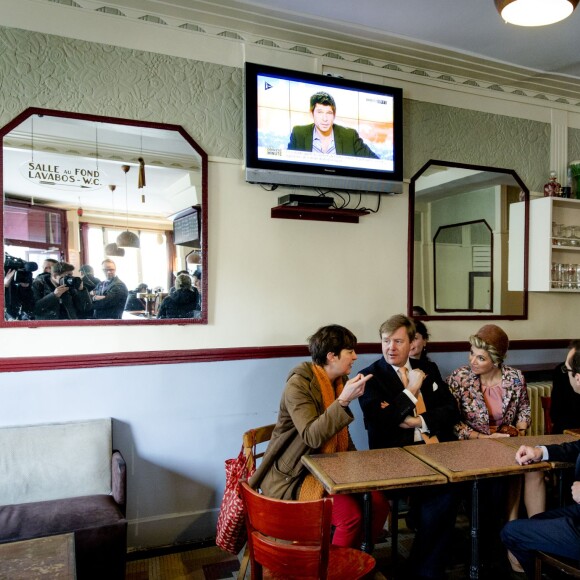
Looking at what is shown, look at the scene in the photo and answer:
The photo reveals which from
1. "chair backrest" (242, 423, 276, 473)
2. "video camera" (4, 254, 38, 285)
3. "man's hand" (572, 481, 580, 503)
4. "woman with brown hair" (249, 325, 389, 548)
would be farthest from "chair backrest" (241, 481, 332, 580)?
"video camera" (4, 254, 38, 285)

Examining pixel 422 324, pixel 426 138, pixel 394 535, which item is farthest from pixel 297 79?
pixel 394 535

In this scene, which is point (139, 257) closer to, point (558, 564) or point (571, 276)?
point (558, 564)

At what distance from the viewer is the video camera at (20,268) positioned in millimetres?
2756

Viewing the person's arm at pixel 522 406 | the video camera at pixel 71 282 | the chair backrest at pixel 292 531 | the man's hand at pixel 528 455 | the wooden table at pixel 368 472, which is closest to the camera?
the chair backrest at pixel 292 531

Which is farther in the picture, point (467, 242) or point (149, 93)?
point (467, 242)

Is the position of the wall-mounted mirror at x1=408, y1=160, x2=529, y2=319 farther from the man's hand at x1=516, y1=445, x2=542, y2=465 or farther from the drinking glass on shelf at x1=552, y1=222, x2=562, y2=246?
the man's hand at x1=516, y1=445, x2=542, y2=465

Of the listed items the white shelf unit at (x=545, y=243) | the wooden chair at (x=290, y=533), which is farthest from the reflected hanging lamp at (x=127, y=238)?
the white shelf unit at (x=545, y=243)

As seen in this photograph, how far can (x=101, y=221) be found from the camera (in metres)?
2.95

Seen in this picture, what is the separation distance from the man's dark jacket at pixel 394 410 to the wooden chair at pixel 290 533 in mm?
1019

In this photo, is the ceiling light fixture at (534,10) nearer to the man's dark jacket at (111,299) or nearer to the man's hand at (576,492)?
the man's hand at (576,492)

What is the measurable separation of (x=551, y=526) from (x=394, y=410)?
2.82ft

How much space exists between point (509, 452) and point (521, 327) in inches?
82.5

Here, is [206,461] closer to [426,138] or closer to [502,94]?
[426,138]

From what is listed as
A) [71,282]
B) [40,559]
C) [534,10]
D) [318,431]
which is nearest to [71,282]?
[71,282]
